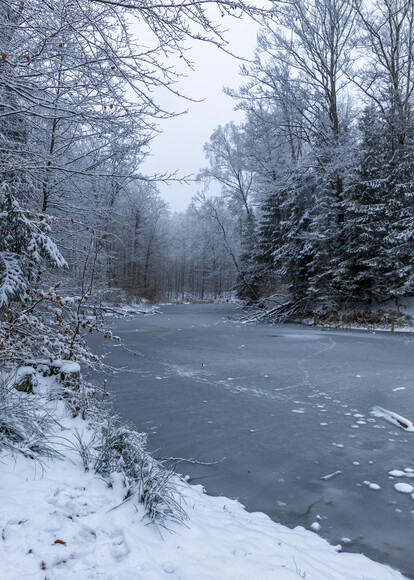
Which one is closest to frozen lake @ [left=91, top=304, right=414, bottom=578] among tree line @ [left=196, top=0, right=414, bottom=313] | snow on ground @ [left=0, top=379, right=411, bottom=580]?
snow on ground @ [left=0, top=379, right=411, bottom=580]

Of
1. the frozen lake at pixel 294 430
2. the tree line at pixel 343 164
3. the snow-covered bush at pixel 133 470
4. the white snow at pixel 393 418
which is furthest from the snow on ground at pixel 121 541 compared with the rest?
the tree line at pixel 343 164

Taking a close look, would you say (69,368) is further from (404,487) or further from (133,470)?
(404,487)

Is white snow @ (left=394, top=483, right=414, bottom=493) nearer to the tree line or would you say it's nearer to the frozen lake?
the frozen lake

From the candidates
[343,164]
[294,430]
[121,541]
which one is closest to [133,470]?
[121,541]

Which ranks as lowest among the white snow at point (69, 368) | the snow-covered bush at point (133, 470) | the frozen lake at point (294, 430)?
the frozen lake at point (294, 430)

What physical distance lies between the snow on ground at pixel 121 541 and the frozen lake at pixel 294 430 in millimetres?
440

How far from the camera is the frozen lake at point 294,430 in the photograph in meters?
3.07

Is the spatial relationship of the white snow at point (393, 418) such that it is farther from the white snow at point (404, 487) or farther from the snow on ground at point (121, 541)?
the snow on ground at point (121, 541)

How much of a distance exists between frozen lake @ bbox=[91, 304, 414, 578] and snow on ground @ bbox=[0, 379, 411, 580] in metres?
0.44

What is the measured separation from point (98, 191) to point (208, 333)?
8.12m

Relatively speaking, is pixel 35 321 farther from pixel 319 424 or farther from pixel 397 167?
pixel 397 167

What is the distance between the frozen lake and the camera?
3.07m

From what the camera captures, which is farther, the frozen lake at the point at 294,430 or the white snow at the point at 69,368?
the white snow at the point at 69,368

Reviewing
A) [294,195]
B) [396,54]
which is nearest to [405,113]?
[396,54]
